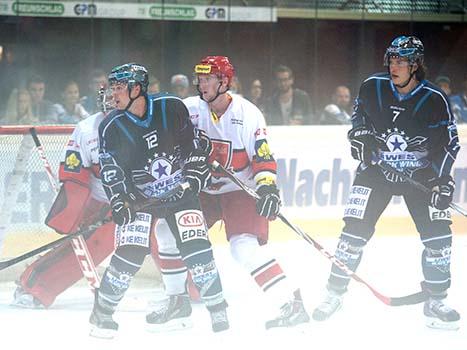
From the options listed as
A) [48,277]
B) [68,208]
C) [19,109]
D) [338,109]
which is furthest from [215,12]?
[48,277]

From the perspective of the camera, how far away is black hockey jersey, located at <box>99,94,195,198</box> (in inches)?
156

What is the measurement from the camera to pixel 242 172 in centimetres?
438

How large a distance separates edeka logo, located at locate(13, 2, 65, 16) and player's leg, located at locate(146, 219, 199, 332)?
134 inches

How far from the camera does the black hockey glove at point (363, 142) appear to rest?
14.5ft

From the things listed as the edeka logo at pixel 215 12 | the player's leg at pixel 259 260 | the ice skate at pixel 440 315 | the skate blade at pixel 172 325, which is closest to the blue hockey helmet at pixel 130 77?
the player's leg at pixel 259 260

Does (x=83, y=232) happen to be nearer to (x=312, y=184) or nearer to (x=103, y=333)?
(x=103, y=333)

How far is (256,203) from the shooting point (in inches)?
167

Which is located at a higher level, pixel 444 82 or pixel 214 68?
pixel 214 68

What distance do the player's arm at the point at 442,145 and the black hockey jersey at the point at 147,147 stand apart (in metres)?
0.96

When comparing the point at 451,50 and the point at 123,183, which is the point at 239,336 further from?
the point at 451,50

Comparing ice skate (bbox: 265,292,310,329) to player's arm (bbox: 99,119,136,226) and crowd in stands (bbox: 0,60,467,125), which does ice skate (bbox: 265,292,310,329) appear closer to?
player's arm (bbox: 99,119,136,226)

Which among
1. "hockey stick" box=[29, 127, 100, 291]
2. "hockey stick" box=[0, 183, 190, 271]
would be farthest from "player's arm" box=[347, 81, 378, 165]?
"hockey stick" box=[29, 127, 100, 291]

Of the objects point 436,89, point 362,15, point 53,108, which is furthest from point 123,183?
point 362,15

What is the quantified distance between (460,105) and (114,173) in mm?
4385
